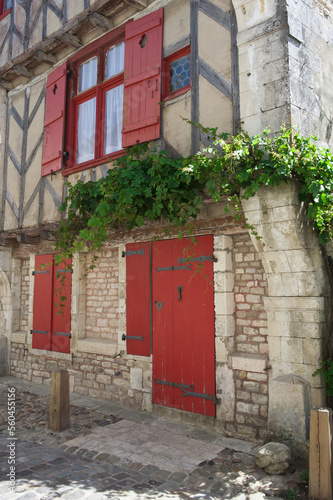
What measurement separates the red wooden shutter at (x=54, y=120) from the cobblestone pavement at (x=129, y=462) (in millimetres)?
3446

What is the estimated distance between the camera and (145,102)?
486cm

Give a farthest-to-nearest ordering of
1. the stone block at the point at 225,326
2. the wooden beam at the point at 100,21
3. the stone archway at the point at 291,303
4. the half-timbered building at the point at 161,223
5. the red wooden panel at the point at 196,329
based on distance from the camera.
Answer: the wooden beam at the point at 100,21 < the red wooden panel at the point at 196,329 < the stone block at the point at 225,326 < the half-timbered building at the point at 161,223 < the stone archway at the point at 291,303

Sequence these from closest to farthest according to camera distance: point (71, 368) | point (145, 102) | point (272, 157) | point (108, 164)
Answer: point (272, 157), point (145, 102), point (108, 164), point (71, 368)

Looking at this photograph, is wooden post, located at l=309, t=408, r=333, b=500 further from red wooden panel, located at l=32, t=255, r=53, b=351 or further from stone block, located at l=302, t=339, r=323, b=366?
red wooden panel, located at l=32, t=255, r=53, b=351

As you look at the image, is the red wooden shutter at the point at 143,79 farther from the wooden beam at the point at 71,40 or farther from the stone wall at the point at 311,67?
the stone wall at the point at 311,67

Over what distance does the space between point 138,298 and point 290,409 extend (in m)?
2.27

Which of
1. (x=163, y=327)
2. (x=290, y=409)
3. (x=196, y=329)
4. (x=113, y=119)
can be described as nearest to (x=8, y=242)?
(x=113, y=119)

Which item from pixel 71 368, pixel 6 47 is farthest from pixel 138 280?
pixel 6 47

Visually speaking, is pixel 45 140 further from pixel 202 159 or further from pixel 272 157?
pixel 272 157

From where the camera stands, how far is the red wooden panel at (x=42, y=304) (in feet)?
20.9

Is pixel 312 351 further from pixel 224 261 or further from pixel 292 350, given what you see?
pixel 224 261

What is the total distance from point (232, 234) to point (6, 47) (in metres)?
5.29

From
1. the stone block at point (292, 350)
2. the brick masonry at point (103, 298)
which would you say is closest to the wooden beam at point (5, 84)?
the brick masonry at point (103, 298)

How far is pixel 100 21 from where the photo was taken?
5.28 meters
